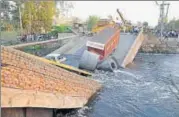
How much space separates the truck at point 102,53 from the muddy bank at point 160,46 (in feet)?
26.8

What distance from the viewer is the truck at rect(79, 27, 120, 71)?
1518 cm

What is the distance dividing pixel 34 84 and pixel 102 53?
9704mm

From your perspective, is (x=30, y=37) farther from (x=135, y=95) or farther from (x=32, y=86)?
(x=32, y=86)

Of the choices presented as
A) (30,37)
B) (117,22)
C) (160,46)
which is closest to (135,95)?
(30,37)

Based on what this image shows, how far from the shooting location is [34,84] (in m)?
7.46

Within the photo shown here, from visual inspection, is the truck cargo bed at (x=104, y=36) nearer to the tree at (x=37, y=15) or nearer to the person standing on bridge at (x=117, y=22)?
the person standing on bridge at (x=117, y=22)

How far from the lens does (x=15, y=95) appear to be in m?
6.72

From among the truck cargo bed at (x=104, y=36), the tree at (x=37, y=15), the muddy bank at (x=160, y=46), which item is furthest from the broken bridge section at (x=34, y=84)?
the tree at (x=37, y=15)

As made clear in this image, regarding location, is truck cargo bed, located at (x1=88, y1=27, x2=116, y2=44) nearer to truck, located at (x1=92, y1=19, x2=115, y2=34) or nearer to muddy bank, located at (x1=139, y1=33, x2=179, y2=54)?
truck, located at (x1=92, y1=19, x2=115, y2=34)

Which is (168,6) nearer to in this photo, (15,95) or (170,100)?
(170,100)

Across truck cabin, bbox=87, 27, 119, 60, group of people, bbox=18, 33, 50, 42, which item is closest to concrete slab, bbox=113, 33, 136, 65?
truck cabin, bbox=87, 27, 119, 60

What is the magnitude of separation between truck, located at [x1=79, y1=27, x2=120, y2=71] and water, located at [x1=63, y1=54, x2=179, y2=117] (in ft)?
1.85

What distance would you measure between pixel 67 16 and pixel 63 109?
34596mm

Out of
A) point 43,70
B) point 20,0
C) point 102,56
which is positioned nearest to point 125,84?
point 102,56
